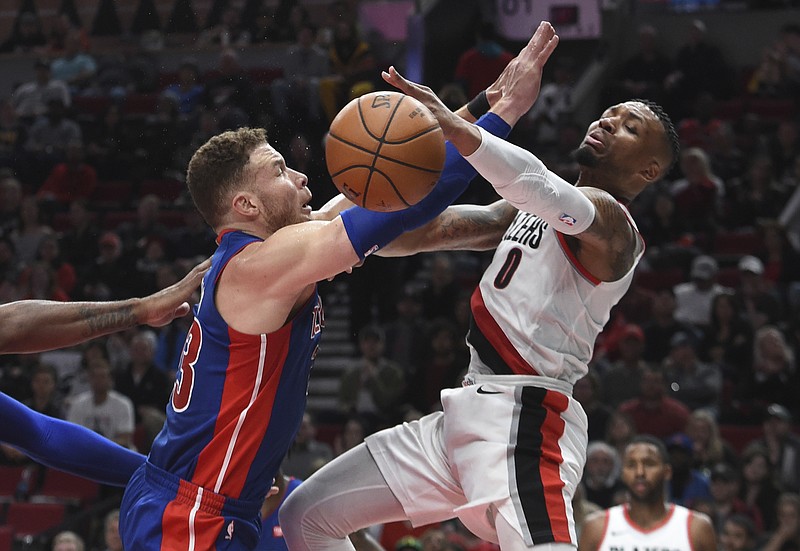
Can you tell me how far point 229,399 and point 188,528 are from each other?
0.41m

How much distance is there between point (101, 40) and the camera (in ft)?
49.7

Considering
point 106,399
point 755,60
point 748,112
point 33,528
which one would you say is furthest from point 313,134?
point 755,60

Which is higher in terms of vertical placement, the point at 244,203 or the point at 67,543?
the point at 244,203

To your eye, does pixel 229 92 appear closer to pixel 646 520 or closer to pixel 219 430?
pixel 646 520

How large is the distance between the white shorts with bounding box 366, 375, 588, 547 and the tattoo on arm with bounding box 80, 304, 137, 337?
96 centimetres

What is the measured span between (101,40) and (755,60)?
26.3ft

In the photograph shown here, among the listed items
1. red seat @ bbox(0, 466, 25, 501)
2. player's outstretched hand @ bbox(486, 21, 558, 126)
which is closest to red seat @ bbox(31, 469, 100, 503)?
red seat @ bbox(0, 466, 25, 501)

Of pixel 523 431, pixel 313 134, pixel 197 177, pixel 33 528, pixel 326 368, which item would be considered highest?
pixel 197 177

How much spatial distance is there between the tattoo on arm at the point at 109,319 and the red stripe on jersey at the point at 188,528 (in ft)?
2.51

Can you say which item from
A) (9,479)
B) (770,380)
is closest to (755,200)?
(770,380)

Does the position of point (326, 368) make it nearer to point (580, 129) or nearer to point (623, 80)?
point (580, 129)

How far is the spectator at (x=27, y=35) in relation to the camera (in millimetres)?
15328

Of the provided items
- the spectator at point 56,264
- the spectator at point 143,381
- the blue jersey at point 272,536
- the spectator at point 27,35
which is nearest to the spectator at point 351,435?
the spectator at point 143,381

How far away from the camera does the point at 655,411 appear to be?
892 cm
